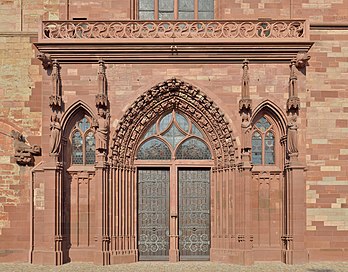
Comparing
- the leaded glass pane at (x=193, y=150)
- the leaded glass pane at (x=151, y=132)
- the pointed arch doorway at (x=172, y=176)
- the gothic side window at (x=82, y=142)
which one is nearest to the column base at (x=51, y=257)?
the pointed arch doorway at (x=172, y=176)

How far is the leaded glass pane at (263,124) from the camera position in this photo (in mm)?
15125

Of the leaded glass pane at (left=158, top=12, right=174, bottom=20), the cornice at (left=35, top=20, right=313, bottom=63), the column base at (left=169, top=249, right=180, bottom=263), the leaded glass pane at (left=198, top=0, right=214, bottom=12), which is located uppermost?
the leaded glass pane at (left=198, top=0, right=214, bottom=12)

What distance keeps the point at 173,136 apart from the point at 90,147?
237 cm

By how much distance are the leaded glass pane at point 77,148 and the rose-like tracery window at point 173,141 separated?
5.37 ft

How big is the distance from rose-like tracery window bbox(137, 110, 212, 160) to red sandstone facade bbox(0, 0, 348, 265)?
0.10 ft

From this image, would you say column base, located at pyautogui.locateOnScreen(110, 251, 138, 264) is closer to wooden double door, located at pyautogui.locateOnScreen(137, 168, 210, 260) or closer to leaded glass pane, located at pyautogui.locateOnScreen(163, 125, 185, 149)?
wooden double door, located at pyautogui.locateOnScreen(137, 168, 210, 260)

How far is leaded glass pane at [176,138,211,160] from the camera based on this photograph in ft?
51.1

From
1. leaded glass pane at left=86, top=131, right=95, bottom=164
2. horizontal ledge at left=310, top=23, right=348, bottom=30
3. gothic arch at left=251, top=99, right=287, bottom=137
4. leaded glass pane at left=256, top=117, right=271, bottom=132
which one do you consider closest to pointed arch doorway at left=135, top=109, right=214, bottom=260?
leaded glass pane at left=86, top=131, right=95, bottom=164

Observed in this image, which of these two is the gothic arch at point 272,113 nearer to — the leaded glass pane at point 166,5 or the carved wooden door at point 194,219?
the carved wooden door at point 194,219

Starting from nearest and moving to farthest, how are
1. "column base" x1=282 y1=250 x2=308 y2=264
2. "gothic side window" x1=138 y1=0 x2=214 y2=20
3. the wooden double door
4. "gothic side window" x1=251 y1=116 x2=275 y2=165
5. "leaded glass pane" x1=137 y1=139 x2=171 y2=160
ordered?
"column base" x1=282 y1=250 x2=308 y2=264 → "gothic side window" x1=251 y1=116 x2=275 y2=165 → the wooden double door → "leaded glass pane" x1=137 y1=139 x2=171 y2=160 → "gothic side window" x1=138 y1=0 x2=214 y2=20

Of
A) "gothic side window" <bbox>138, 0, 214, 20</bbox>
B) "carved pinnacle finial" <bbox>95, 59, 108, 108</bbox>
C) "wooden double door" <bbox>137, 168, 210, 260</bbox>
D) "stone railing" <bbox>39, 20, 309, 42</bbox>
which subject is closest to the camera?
Answer: "carved pinnacle finial" <bbox>95, 59, 108, 108</bbox>

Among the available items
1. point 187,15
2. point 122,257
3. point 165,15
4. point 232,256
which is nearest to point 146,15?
point 165,15

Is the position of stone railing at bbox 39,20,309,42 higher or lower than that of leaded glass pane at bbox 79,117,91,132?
higher

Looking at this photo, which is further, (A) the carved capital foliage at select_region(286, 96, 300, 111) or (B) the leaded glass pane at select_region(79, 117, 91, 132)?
(B) the leaded glass pane at select_region(79, 117, 91, 132)
